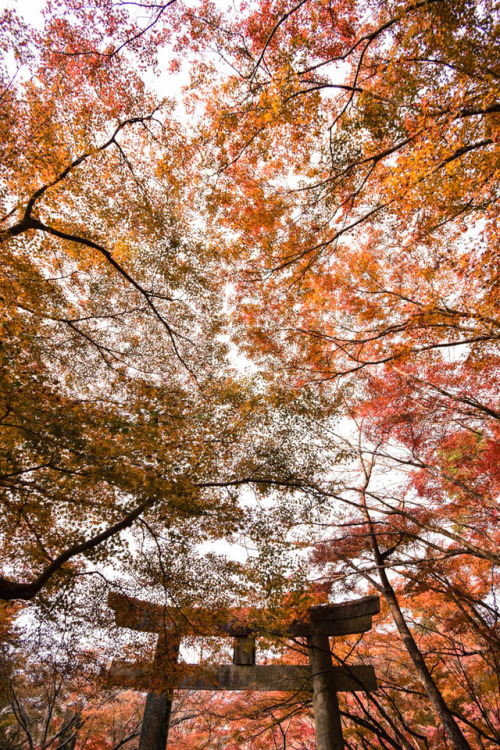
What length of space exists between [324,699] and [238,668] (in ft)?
5.35

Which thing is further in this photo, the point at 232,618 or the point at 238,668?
the point at 238,668

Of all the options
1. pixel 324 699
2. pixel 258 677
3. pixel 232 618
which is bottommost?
pixel 324 699

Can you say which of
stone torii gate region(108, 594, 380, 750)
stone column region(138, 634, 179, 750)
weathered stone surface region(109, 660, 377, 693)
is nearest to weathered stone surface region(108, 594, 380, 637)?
stone torii gate region(108, 594, 380, 750)

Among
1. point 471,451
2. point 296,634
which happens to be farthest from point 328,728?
point 471,451

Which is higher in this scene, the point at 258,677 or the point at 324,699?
the point at 258,677

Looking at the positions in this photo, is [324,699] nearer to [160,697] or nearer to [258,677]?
[258,677]

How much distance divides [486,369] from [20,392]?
7832mm

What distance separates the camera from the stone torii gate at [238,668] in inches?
195

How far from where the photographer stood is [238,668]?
20.7 ft

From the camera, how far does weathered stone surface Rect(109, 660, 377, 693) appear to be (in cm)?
545

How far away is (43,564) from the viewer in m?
4.58

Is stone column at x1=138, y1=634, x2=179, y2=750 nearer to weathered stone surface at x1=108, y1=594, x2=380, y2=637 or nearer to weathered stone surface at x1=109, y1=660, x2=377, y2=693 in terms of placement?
weathered stone surface at x1=108, y1=594, x2=380, y2=637

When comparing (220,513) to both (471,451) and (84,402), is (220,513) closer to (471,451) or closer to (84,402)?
Result: (84,402)

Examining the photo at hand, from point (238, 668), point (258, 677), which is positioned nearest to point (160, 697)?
point (238, 668)
